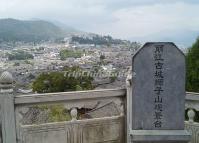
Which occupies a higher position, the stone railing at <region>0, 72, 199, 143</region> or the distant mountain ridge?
the distant mountain ridge

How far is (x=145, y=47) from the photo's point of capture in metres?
4.83

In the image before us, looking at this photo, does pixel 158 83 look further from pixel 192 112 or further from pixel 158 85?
pixel 192 112

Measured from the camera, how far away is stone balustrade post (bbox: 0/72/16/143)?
207 inches

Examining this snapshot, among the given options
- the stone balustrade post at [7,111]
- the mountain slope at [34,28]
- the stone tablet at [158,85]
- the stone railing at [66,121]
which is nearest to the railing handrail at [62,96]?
the stone railing at [66,121]

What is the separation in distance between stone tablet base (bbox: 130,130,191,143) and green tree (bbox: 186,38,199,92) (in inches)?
401

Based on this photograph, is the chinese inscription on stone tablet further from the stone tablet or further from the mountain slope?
the mountain slope

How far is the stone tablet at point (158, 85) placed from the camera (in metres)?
4.83

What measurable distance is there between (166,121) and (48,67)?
1851 centimetres

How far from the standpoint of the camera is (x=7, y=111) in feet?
17.4

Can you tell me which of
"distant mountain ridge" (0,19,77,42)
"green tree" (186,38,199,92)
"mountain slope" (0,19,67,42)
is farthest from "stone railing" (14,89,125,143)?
"mountain slope" (0,19,67,42)

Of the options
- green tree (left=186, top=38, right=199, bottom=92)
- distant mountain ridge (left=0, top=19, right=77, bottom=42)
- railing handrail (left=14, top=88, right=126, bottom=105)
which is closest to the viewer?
railing handrail (left=14, top=88, right=126, bottom=105)

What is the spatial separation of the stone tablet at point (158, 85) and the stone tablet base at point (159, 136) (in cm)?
11

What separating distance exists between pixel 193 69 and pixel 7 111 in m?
11.6

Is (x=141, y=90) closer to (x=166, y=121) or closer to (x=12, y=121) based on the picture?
(x=166, y=121)
